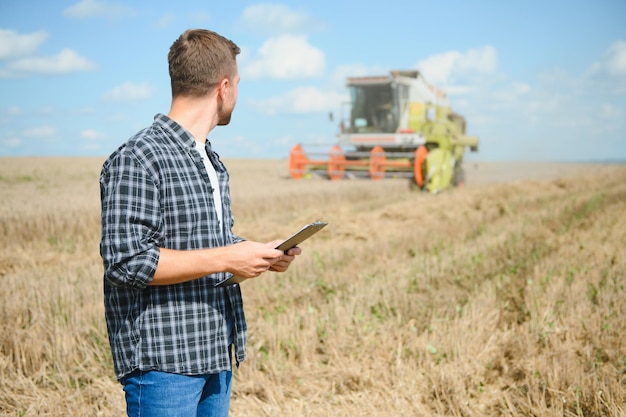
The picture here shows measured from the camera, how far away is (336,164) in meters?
16.8

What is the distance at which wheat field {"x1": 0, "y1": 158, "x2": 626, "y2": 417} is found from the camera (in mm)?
3662

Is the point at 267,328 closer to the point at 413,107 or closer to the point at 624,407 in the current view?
the point at 624,407

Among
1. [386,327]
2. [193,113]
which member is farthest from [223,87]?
[386,327]

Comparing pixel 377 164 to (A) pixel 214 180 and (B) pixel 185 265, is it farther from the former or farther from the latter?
(B) pixel 185 265

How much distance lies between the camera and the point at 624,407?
328 cm

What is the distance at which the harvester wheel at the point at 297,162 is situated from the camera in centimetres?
1723

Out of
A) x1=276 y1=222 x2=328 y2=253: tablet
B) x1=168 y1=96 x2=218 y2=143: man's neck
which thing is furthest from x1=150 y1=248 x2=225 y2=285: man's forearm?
x1=168 y1=96 x2=218 y2=143: man's neck

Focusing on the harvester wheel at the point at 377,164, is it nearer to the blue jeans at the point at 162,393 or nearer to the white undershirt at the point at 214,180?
the white undershirt at the point at 214,180

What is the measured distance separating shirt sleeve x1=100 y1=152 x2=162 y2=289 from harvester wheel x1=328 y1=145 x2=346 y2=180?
1473cm

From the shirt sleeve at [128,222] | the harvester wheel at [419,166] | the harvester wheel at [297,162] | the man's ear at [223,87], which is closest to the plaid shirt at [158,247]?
the shirt sleeve at [128,222]

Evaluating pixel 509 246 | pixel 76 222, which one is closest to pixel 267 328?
pixel 509 246

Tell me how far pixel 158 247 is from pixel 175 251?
5 cm

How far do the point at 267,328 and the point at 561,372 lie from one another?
6.66ft

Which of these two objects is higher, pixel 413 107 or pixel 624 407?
pixel 413 107
